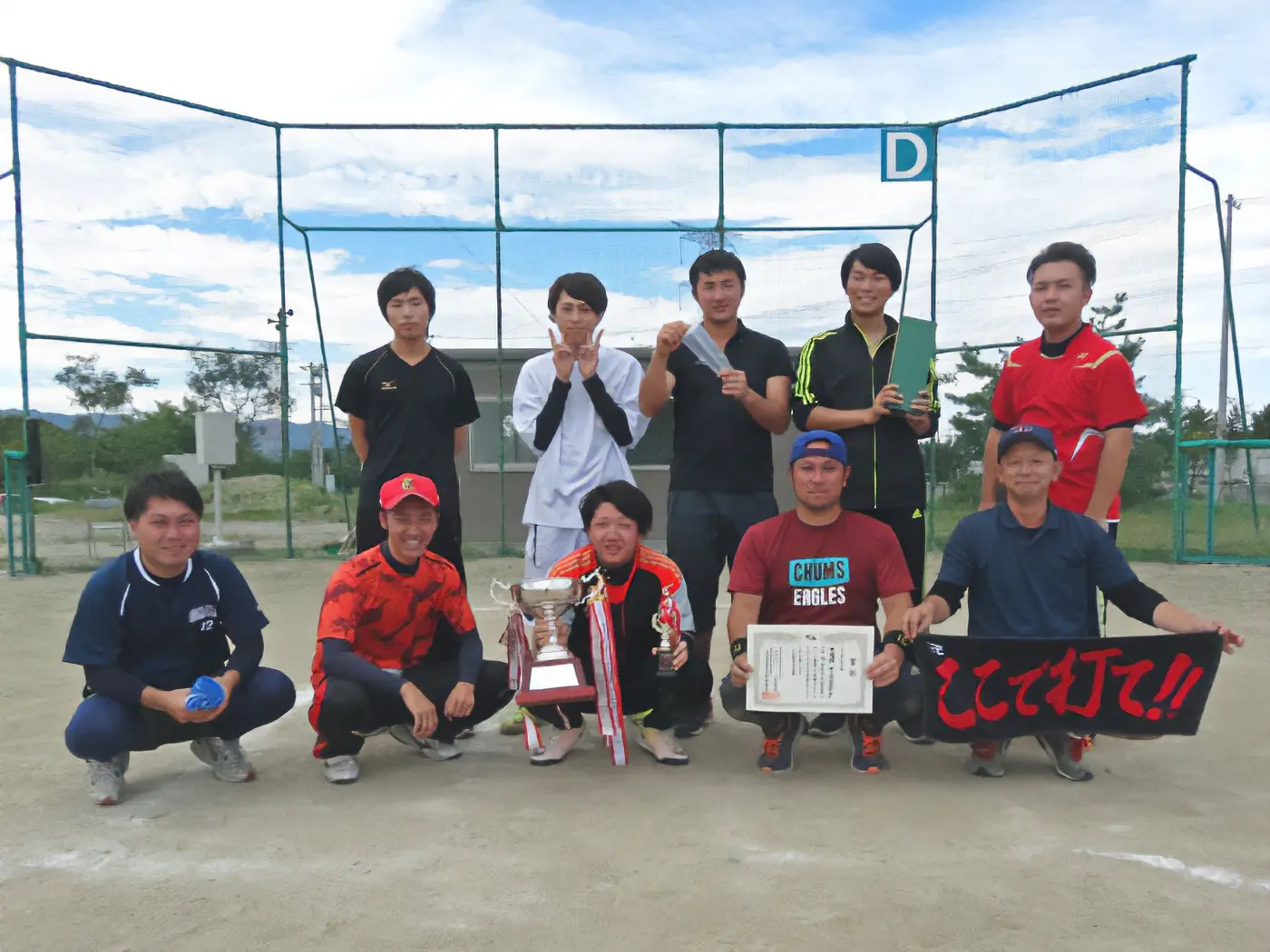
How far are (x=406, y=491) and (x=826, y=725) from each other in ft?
5.73

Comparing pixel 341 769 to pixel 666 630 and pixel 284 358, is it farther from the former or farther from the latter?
pixel 284 358

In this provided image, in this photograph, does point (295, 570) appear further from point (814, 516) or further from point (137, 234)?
point (814, 516)

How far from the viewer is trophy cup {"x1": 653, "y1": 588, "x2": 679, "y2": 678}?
3.23 m

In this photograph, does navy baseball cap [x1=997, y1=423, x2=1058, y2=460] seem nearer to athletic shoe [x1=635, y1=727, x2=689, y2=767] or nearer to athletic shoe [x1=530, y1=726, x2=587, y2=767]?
athletic shoe [x1=635, y1=727, x2=689, y2=767]

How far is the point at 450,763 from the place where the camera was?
3307 mm

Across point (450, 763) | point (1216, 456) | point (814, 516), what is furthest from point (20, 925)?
point (1216, 456)

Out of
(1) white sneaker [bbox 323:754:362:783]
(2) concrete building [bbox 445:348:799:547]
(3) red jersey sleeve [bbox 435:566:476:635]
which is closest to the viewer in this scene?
(1) white sneaker [bbox 323:754:362:783]

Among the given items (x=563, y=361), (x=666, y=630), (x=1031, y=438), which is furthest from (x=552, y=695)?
(x=1031, y=438)

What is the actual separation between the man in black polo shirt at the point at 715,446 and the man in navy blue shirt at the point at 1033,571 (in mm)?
785

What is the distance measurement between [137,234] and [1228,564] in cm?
981

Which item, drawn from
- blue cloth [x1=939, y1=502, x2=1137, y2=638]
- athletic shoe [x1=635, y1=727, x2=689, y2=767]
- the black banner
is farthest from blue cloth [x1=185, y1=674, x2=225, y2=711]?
blue cloth [x1=939, y1=502, x2=1137, y2=638]

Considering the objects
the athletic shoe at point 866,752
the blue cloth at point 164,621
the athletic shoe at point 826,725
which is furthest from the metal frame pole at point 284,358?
the athletic shoe at point 866,752

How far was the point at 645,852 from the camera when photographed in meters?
2.46

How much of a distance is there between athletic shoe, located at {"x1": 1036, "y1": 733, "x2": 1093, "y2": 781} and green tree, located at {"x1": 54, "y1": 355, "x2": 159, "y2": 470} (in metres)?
8.04
